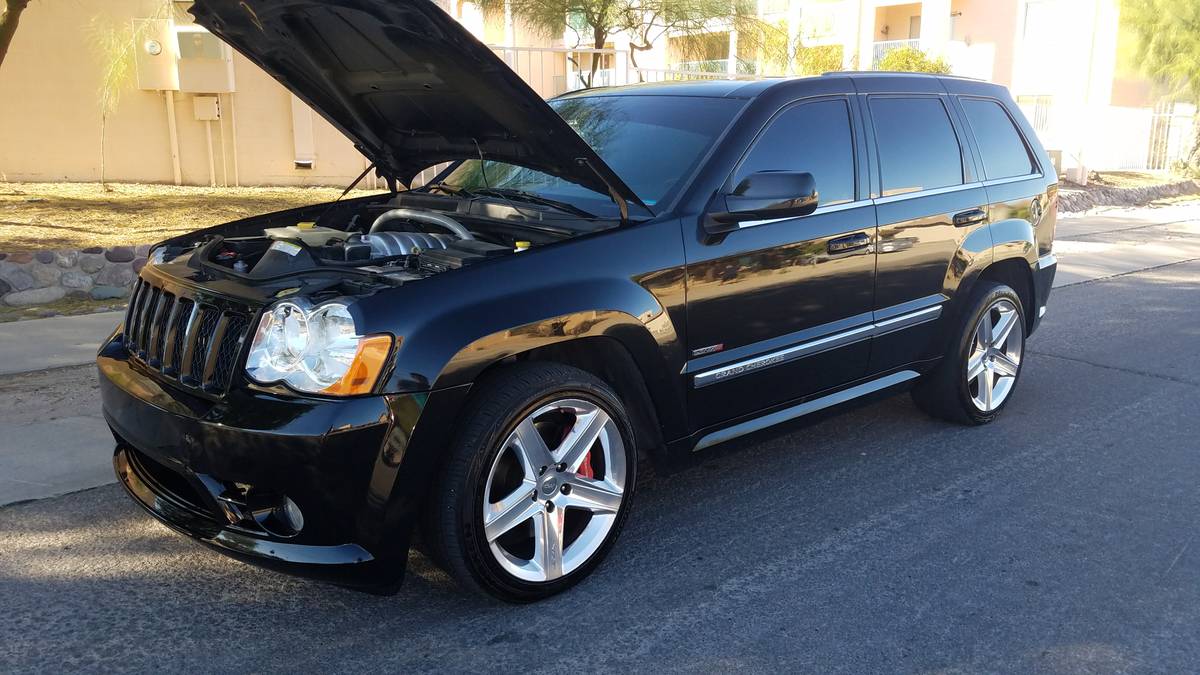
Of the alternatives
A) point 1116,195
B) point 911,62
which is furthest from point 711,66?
point 1116,195

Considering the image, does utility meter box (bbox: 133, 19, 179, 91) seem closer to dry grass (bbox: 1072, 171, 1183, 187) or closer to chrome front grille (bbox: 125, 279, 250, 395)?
chrome front grille (bbox: 125, 279, 250, 395)

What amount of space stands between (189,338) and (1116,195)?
20376mm

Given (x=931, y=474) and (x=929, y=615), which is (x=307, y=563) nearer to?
(x=929, y=615)

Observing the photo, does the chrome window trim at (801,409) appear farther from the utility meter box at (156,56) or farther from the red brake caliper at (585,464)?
the utility meter box at (156,56)

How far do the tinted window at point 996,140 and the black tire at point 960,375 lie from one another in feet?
2.16

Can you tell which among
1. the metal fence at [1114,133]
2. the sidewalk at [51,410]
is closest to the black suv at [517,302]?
the sidewalk at [51,410]

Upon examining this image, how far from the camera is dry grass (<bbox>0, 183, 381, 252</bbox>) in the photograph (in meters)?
9.22

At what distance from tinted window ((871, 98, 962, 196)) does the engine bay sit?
68.5 inches

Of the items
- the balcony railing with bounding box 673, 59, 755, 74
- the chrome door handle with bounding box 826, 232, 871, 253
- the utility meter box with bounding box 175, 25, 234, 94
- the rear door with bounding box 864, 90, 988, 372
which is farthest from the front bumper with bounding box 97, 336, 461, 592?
the balcony railing with bounding box 673, 59, 755, 74

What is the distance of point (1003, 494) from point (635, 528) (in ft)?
5.80

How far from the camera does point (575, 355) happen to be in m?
3.66

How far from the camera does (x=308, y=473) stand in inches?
118

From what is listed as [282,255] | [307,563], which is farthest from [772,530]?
[282,255]

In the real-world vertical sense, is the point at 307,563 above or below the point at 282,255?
below
